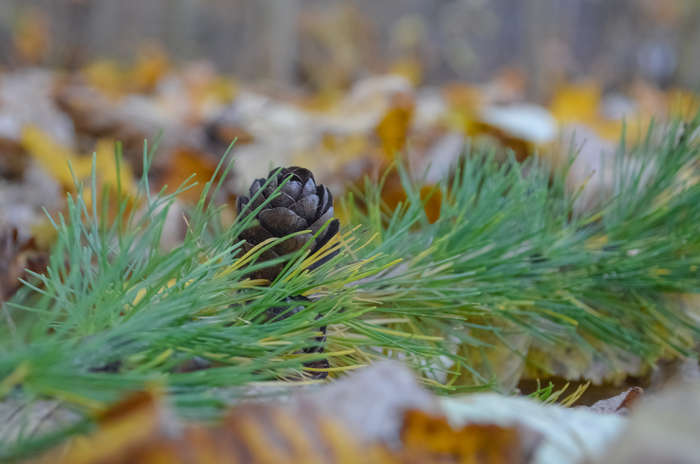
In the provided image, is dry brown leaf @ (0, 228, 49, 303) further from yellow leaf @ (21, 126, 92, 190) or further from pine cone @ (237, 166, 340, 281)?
yellow leaf @ (21, 126, 92, 190)

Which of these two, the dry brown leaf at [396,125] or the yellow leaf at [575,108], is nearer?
the dry brown leaf at [396,125]

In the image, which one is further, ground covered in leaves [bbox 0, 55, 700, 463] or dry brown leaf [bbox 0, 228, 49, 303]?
dry brown leaf [bbox 0, 228, 49, 303]

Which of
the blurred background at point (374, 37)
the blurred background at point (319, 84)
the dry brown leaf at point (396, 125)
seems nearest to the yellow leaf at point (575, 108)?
the blurred background at point (319, 84)

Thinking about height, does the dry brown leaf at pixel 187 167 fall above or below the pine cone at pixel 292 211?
below

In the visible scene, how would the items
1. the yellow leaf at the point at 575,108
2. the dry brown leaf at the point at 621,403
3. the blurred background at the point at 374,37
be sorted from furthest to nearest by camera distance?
the blurred background at the point at 374,37
the yellow leaf at the point at 575,108
the dry brown leaf at the point at 621,403

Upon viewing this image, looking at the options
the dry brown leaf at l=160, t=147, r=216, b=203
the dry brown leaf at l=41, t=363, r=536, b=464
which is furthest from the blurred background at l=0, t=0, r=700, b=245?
the dry brown leaf at l=41, t=363, r=536, b=464

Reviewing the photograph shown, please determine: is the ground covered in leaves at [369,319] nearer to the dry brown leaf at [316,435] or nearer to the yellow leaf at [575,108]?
the dry brown leaf at [316,435]

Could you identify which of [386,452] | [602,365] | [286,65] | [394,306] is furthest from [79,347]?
[286,65]
